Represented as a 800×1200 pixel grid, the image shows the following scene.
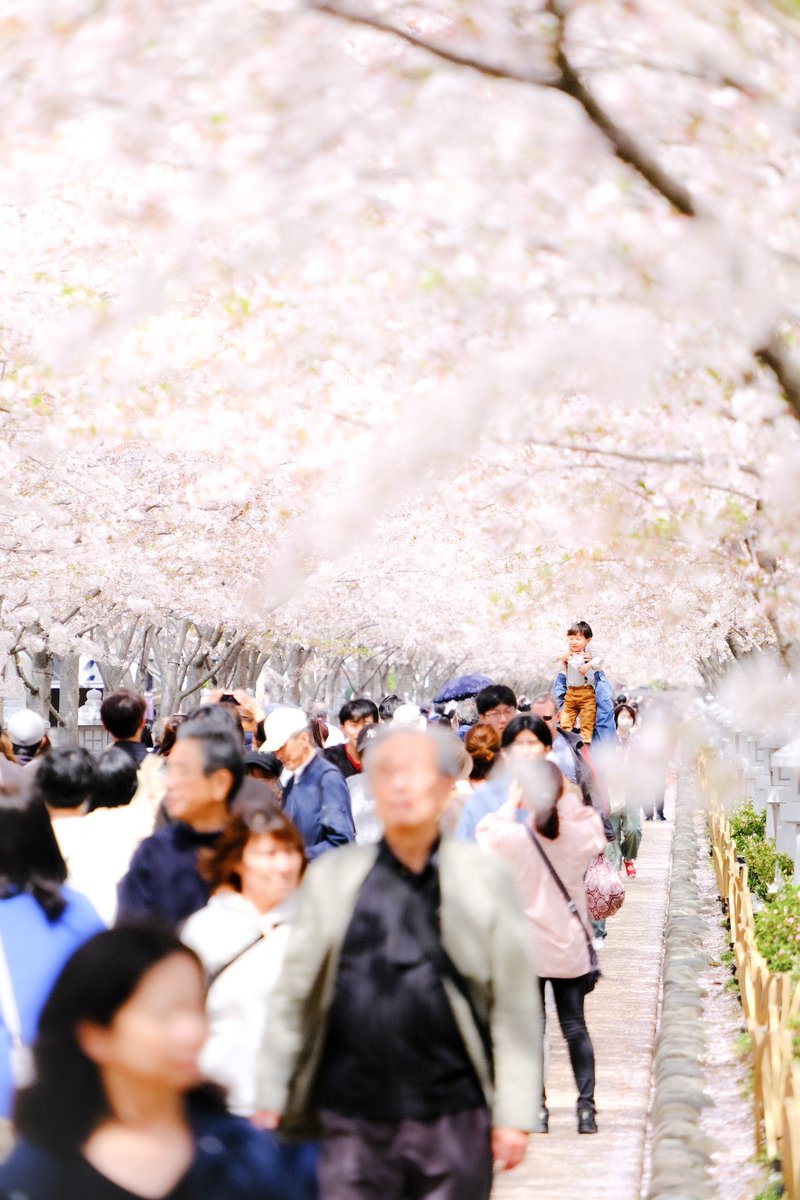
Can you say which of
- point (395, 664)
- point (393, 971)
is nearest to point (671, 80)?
point (393, 971)

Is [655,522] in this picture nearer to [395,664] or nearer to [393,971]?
[393,971]

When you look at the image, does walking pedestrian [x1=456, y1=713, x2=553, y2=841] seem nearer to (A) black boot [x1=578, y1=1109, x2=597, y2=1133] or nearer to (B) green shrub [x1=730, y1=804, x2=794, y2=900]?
(A) black boot [x1=578, y1=1109, x2=597, y2=1133]

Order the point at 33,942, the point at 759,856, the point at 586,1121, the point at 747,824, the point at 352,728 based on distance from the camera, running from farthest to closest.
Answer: the point at 747,824 < the point at 759,856 < the point at 352,728 < the point at 586,1121 < the point at 33,942

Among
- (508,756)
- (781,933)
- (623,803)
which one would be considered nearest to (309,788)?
(508,756)

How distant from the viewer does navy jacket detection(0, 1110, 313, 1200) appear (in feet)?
9.18

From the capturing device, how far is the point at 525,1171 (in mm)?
7652

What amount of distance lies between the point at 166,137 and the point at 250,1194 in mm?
4291

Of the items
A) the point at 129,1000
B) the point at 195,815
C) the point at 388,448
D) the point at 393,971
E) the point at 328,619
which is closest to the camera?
the point at 129,1000

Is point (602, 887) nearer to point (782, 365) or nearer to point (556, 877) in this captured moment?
point (556, 877)

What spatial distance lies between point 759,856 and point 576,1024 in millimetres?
10226

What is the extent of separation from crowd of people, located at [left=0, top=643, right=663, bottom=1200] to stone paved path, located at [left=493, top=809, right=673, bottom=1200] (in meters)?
2.48

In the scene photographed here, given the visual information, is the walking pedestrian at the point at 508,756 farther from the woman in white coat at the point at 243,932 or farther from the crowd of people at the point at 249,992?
the woman in white coat at the point at 243,932

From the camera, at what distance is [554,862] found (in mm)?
7605

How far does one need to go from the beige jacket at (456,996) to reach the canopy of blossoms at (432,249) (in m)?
1.73
